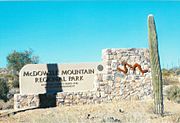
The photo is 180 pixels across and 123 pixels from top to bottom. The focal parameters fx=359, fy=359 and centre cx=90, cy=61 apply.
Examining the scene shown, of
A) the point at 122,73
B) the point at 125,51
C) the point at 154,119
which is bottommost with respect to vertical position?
the point at 154,119

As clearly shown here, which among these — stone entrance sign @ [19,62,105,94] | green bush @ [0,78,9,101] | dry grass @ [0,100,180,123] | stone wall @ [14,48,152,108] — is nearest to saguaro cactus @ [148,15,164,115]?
dry grass @ [0,100,180,123]

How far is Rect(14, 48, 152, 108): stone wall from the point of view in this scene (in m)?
19.6

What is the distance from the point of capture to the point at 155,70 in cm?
1362

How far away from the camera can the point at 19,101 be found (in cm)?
1939

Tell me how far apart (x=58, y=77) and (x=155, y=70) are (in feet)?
26.0

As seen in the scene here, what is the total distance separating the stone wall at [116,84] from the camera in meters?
19.6

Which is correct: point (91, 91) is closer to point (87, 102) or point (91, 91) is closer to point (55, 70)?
point (87, 102)

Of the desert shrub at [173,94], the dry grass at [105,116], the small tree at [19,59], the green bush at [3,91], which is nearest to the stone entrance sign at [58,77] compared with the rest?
the dry grass at [105,116]

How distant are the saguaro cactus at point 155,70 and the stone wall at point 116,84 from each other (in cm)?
636

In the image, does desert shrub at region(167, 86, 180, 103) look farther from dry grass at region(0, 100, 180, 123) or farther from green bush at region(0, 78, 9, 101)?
green bush at region(0, 78, 9, 101)

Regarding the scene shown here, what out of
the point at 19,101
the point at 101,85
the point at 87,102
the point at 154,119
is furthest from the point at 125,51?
the point at 154,119

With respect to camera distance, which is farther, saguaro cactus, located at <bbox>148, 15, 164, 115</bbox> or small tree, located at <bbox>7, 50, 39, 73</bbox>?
small tree, located at <bbox>7, 50, 39, 73</bbox>

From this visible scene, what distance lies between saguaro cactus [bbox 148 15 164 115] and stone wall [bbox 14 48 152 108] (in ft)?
20.9

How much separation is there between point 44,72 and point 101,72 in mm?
3210
